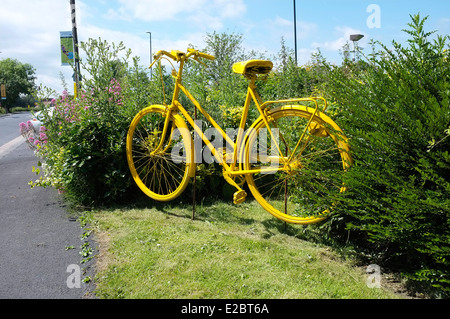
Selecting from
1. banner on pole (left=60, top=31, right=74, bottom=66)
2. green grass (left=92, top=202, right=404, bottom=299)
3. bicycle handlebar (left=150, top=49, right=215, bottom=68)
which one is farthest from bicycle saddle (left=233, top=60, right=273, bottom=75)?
banner on pole (left=60, top=31, right=74, bottom=66)

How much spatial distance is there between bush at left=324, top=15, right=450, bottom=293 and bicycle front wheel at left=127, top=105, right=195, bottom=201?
→ 2.26 m

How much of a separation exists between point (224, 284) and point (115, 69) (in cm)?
394

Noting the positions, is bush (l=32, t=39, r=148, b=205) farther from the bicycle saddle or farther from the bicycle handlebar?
the bicycle saddle

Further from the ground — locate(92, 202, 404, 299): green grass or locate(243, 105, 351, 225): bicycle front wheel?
locate(243, 105, 351, 225): bicycle front wheel

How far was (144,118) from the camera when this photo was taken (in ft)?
16.7

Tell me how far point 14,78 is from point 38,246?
70.8m

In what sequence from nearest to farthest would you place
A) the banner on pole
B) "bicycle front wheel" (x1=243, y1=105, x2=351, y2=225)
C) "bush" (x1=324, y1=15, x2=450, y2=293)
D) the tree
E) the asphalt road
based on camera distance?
"bush" (x1=324, y1=15, x2=450, y2=293) → the asphalt road → "bicycle front wheel" (x1=243, y1=105, x2=351, y2=225) → the banner on pole → the tree

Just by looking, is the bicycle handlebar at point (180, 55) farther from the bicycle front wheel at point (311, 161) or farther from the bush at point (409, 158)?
the bush at point (409, 158)

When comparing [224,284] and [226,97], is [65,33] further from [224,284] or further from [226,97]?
[224,284]

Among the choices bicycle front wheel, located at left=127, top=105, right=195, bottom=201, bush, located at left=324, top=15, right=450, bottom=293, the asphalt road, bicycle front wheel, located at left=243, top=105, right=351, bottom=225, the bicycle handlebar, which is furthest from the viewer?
bicycle front wheel, located at left=127, top=105, right=195, bottom=201

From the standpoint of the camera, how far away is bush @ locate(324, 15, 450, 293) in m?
2.42

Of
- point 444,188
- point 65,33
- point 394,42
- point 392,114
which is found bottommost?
point 444,188

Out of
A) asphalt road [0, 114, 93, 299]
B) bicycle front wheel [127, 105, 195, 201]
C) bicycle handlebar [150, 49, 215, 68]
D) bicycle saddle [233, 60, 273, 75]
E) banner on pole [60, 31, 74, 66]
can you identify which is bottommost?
asphalt road [0, 114, 93, 299]
